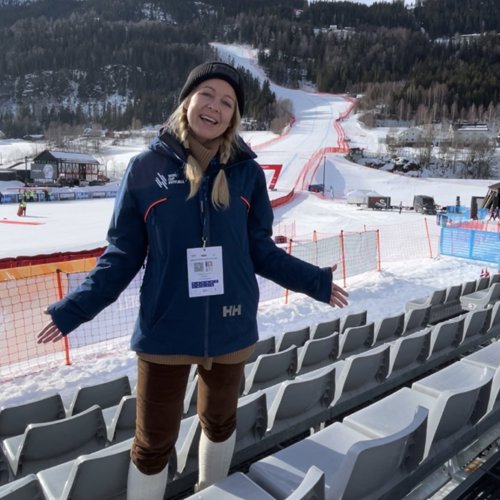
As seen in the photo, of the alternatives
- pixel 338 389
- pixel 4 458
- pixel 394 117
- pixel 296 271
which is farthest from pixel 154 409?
pixel 394 117

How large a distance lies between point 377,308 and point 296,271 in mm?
6789

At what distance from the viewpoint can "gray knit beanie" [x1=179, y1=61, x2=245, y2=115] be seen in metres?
1.80

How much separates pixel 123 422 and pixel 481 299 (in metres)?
4.77

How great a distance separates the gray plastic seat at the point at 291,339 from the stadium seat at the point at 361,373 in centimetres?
114

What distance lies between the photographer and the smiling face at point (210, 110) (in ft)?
5.81

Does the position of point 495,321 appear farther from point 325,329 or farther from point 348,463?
point 348,463

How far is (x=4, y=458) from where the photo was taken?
2.29 metres

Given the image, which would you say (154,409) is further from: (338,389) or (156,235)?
(338,389)

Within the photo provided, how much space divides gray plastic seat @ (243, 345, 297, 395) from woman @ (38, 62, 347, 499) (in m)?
1.49

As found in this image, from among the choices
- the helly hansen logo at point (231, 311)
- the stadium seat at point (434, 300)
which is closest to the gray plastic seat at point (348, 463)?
the helly hansen logo at point (231, 311)

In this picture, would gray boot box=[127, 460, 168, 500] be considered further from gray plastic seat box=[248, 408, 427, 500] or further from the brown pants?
gray plastic seat box=[248, 408, 427, 500]

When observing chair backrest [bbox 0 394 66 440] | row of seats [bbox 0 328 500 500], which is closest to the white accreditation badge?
row of seats [bbox 0 328 500 500]

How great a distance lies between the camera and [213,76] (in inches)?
70.7

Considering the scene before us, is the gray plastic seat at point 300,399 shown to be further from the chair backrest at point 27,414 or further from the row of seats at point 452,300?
the row of seats at point 452,300
